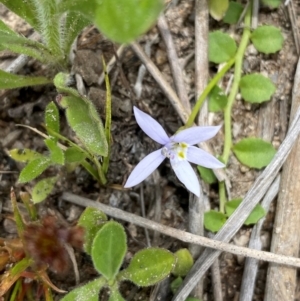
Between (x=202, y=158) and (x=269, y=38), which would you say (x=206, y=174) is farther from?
(x=269, y=38)

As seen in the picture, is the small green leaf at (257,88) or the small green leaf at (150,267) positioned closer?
the small green leaf at (150,267)

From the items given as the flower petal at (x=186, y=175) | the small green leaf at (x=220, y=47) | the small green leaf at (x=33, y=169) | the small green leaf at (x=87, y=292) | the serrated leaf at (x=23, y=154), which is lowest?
the small green leaf at (x=87, y=292)

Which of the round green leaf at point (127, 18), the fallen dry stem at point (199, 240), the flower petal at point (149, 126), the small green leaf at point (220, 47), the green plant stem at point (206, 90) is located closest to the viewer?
the round green leaf at point (127, 18)

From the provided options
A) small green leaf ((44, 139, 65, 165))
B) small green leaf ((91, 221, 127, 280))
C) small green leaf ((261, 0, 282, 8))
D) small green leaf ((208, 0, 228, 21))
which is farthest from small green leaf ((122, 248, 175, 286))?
small green leaf ((261, 0, 282, 8))

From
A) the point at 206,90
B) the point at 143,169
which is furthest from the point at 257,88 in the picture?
the point at 143,169

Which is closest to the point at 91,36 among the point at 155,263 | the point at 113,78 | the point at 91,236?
the point at 113,78

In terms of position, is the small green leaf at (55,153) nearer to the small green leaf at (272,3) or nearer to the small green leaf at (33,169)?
the small green leaf at (33,169)

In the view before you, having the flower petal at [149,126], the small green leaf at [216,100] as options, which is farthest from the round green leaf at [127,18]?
the small green leaf at [216,100]
